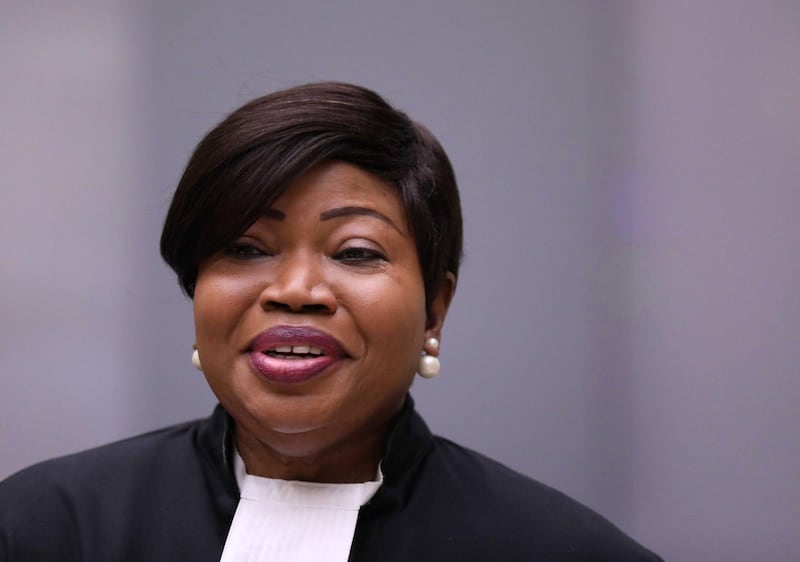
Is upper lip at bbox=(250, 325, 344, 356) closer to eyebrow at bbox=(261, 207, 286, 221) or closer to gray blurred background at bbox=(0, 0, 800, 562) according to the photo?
eyebrow at bbox=(261, 207, 286, 221)

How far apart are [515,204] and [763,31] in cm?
72

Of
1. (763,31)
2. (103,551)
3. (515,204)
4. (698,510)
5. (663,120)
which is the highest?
(763,31)

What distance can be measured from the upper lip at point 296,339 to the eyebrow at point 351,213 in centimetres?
18

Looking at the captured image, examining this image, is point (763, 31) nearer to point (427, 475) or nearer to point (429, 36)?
point (429, 36)

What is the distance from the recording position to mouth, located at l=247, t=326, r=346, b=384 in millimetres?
1591

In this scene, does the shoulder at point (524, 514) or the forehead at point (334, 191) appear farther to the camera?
the shoulder at point (524, 514)

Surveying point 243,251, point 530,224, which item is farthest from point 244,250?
point 530,224

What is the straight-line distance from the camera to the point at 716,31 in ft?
8.29

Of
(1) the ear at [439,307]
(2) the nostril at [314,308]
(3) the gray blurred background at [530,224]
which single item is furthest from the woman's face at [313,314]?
(3) the gray blurred background at [530,224]

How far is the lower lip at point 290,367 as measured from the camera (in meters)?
1.59

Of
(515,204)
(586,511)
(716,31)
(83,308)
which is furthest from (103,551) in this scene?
(716,31)

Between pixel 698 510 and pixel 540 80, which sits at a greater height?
pixel 540 80

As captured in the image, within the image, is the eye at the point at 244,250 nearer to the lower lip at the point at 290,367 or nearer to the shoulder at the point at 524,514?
the lower lip at the point at 290,367

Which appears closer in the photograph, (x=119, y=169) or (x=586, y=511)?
(x=586, y=511)
